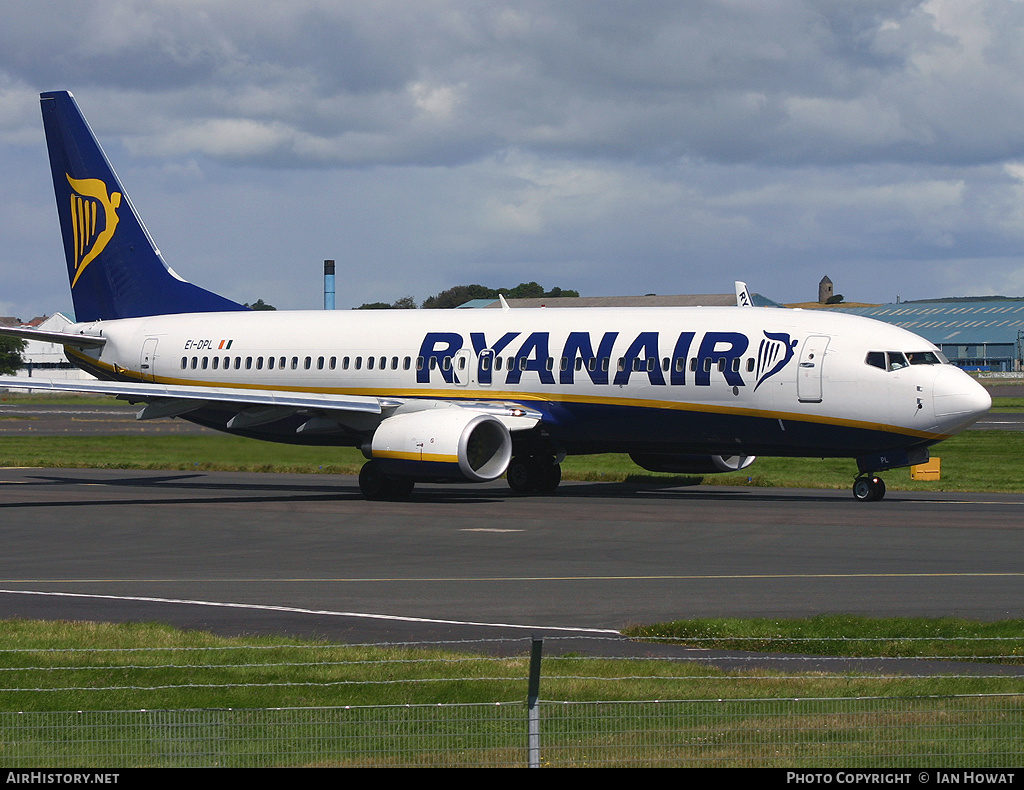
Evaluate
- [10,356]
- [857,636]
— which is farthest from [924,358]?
[10,356]

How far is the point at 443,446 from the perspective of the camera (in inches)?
1405

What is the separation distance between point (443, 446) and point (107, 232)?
18.3 metres

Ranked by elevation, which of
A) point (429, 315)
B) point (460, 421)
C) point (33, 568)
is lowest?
point (33, 568)

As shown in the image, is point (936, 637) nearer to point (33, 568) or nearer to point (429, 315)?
point (33, 568)

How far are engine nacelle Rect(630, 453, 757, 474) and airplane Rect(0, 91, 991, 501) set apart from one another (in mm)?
67

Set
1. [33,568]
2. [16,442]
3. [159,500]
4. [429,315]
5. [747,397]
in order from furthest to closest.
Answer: [16,442], [429,315], [159,500], [747,397], [33,568]

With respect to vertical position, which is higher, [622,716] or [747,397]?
[747,397]

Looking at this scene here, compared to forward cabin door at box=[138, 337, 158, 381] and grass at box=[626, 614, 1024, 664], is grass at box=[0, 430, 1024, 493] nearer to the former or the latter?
forward cabin door at box=[138, 337, 158, 381]

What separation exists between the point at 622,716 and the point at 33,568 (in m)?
15.4

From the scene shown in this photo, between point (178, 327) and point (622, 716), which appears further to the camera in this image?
point (178, 327)

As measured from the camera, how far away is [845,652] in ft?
53.0

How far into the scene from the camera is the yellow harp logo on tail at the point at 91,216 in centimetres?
4747

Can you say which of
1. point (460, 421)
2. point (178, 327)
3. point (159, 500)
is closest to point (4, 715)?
point (460, 421)

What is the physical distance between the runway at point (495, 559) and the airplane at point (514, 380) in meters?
1.52
